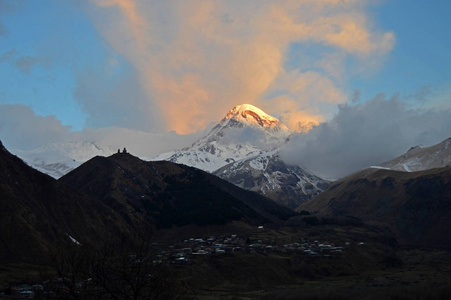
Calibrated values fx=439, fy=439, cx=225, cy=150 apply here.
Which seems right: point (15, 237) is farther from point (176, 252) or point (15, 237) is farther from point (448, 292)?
point (448, 292)

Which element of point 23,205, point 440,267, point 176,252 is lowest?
point 440,267

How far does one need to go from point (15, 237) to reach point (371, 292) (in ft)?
376

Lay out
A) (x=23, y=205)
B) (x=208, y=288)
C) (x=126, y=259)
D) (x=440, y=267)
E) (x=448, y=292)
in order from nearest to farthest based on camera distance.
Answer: (x=126, y=259) < (x=448, y=292) < (x=208, y=288) < (x=23, y=205) < (x=440, y=267)

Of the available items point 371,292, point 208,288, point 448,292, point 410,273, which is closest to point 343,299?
point 371,292

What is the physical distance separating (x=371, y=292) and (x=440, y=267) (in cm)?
9116

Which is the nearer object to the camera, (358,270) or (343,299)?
(343,299)

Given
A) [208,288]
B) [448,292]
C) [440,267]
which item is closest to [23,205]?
[208,288]

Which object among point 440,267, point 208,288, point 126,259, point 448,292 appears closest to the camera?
point 126,259

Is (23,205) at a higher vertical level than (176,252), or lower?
higher

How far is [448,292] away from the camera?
112562 mm

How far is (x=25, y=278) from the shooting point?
4587 inches

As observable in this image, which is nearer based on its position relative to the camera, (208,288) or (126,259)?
(126,259)

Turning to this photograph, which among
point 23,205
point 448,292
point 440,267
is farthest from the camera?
point 440,267

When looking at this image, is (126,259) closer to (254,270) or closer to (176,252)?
(254,270)
